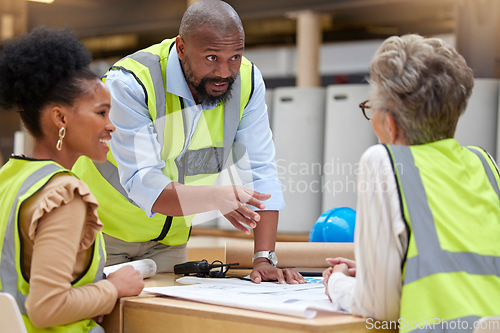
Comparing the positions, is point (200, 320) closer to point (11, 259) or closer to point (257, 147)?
point (11, 259)

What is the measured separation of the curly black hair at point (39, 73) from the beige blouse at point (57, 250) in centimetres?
19

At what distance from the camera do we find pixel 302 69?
4559 millimetres

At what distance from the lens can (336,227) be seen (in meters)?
2.02

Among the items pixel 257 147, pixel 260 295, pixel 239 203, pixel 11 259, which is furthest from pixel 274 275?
pixel 11 259

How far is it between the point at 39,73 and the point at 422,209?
0.82m

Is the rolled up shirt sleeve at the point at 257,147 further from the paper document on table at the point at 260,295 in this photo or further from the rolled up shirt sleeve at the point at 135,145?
the paper document on table at the point at 260,295

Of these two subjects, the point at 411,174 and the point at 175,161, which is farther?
the point at 175,161

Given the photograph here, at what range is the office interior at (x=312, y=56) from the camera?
3330 millimetres

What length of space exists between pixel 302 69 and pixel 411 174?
3381 mm

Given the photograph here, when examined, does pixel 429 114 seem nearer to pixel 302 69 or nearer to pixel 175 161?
pixel 175 161

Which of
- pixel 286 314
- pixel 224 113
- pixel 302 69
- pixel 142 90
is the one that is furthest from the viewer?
pixel 302 69

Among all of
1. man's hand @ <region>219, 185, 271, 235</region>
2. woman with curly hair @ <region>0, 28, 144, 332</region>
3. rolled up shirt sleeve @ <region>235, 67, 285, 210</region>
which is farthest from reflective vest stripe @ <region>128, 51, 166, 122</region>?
woman with curly hair @ <region>0, 28, 144, 332</region>

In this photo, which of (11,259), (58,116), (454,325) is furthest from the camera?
(58,116)

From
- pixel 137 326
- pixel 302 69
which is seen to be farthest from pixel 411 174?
pixel 302 69
